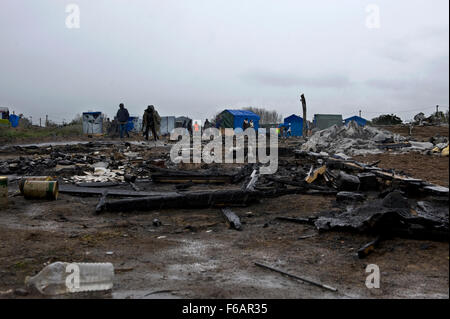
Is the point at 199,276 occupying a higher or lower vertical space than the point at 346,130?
lower

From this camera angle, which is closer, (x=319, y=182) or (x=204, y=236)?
(x=204, y=236)

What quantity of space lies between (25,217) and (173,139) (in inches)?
800


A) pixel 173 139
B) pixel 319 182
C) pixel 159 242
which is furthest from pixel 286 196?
pixel 173 139

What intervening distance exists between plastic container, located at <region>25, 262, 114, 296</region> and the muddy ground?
12 centimetres

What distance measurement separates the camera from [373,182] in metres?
7.12

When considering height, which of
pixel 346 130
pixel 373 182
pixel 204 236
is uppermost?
pixel 346 130

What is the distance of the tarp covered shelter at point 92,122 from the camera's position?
2947cm

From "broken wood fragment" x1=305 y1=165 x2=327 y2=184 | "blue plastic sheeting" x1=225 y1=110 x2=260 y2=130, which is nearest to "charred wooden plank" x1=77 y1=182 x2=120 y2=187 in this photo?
"broken wood fragment" x1=305 y1=165 x2=327 y2=184

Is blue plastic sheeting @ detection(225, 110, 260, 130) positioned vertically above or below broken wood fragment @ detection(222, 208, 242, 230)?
above

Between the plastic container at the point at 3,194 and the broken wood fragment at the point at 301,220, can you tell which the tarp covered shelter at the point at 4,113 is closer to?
the plastic container at the point at 3,194

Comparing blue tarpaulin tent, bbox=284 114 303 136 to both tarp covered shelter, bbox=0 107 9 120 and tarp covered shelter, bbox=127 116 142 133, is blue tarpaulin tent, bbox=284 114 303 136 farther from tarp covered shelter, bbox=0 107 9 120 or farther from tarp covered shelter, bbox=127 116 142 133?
tarp covered shelter, bbox=0 107 9 120

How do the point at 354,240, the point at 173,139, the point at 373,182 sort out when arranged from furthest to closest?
the point at 173,139
the point at 373,182
the point at 354,240

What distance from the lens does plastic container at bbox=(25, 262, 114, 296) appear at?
3.03 meters

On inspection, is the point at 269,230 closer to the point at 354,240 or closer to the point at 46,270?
the point at 354,240
